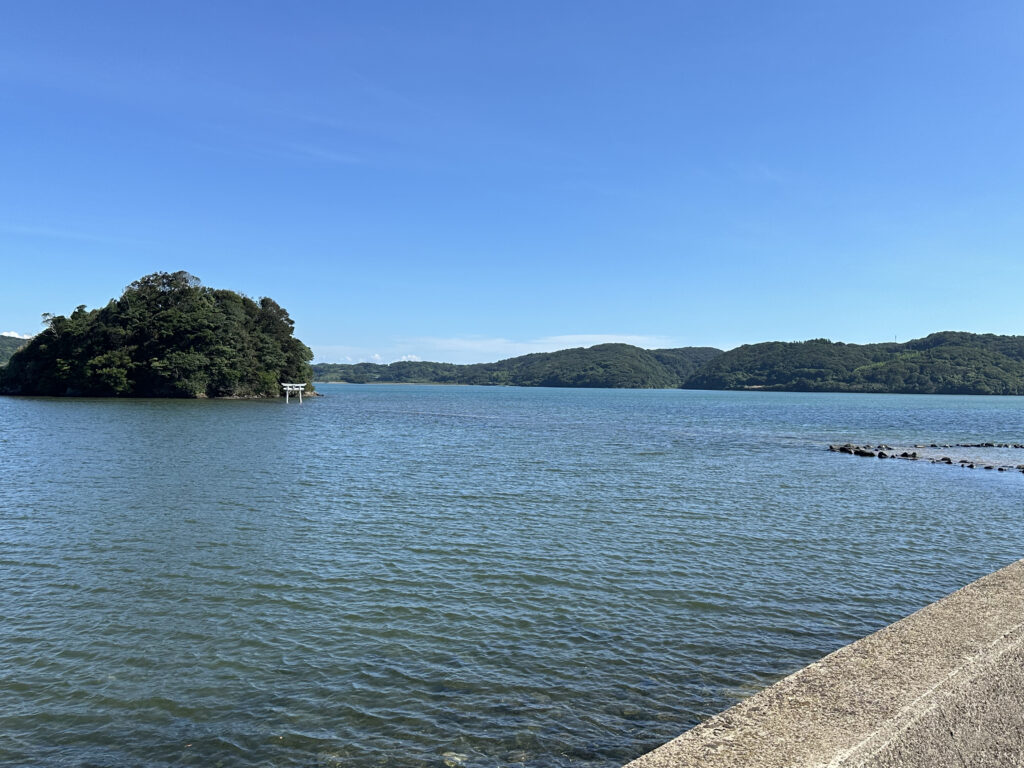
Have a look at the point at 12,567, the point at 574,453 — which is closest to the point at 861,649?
the point at 12,567

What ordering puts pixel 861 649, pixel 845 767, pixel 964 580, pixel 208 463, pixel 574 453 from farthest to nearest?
pixel 574 453
pixel 208 463
pixel 964 580
pixel 861 649
pixel 845 767

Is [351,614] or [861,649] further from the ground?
[861,649]

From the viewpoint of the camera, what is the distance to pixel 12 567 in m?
12.6

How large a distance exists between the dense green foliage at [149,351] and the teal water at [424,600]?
80.8m

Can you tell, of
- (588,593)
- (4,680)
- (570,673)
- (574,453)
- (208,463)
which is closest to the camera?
(4,680)

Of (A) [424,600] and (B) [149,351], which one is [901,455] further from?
(B) [149,351]

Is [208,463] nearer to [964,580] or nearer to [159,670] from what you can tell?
[159,670]

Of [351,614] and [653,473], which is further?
[653,473]

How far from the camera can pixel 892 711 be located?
3982mm

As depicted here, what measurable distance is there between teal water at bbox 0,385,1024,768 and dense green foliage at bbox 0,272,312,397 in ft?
265

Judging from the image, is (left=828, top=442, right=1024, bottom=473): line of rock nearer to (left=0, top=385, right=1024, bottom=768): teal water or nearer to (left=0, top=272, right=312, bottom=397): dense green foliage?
(left=0, top=385, right=1024, bottom=768): teal water

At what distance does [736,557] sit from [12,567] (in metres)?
14.8

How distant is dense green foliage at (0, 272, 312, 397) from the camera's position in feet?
325

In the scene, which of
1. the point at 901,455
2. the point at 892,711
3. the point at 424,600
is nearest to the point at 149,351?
the point at 901,455
